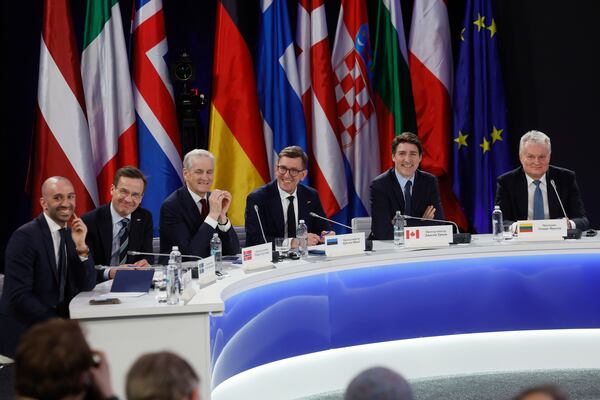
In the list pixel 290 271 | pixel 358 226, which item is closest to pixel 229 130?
pixel 358 226

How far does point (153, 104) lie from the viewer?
6570 millimetres

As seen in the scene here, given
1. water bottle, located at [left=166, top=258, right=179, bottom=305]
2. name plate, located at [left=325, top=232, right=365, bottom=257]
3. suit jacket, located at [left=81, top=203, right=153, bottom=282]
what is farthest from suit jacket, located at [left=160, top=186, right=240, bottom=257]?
water bottle, located at [left=166, top=258, right=179, bottom=305]

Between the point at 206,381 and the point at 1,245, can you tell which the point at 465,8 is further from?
the point at 206,381

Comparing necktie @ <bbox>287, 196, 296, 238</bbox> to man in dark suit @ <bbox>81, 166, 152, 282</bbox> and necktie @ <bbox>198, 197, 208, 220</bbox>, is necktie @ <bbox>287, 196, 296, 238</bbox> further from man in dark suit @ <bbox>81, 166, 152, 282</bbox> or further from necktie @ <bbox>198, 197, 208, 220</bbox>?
man in dark suit @ <bbox>81, 166, 152, 282</bbox>

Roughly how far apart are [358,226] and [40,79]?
262cm

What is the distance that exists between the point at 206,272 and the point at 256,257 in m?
0.47

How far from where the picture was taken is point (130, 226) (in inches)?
191

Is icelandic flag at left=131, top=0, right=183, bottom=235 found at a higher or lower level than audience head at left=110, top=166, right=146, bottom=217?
higher

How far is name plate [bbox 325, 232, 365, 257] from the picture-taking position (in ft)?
15.5

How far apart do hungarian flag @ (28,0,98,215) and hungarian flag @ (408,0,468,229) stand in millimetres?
2851

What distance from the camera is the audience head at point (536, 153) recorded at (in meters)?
5.42

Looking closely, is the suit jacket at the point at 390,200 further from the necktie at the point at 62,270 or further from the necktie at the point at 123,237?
the necktie at the point at 62,270

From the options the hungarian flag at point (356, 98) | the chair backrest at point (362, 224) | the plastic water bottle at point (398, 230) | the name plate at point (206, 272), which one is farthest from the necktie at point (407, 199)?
the name plate at point (206, 272)

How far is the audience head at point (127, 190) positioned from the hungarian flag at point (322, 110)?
245 centimetres
